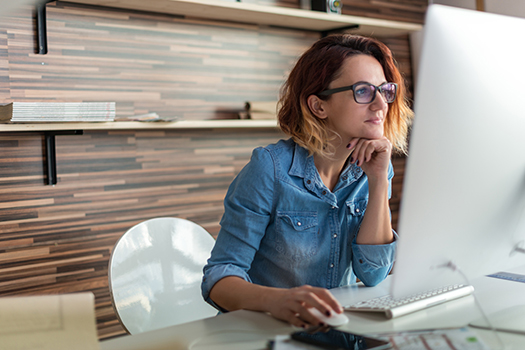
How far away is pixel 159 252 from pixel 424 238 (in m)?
1.03

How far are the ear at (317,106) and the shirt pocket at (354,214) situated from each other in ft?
0.82

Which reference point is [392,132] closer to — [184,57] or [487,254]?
[487,254]

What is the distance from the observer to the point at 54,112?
1792 millimetres

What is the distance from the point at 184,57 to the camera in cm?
241

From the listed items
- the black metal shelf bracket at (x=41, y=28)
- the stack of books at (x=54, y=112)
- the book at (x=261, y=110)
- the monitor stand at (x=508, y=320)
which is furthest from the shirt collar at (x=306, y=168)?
the black metal shelf bracket at (x=41, y=28)

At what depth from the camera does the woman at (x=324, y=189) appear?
47.7 inches

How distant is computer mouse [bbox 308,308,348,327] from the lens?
84 centimetres

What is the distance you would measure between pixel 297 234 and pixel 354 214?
0.61 feet

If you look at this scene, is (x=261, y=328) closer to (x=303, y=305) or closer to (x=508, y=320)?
(x=303, y=305)

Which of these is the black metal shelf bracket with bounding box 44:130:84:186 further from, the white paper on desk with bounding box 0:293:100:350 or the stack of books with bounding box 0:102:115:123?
the white paper on desk with bounding box 0:293:100:350

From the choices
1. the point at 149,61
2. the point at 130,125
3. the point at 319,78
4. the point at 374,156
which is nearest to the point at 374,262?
the point at 374,156

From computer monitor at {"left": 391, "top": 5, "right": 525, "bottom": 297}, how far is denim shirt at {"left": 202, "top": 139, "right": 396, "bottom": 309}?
453 mm

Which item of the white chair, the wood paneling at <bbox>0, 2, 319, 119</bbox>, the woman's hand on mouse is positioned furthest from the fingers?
the wood paneling at <bbox>0, 2, 319, 119</bbox>

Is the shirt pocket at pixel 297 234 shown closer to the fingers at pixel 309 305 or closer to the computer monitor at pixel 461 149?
the fingers at pixel 309 305
